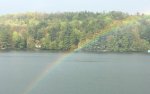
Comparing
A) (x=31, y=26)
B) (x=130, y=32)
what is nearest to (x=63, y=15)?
(x=31, y=26)

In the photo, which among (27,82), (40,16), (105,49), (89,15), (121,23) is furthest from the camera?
(40,16)

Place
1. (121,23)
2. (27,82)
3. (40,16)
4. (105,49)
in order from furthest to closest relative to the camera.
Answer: (40,16)
(121,23)
(105,49)
(27,82)

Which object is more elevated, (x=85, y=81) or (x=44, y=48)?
(x=85, y=81)

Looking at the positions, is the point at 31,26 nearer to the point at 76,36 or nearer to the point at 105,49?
the point at 76,36

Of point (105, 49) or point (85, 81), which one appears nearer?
point (85, 81)

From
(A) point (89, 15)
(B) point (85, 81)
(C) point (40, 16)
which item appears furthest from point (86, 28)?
(B) point (85, 81)

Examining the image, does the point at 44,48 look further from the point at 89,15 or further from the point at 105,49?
the point at 89,15
